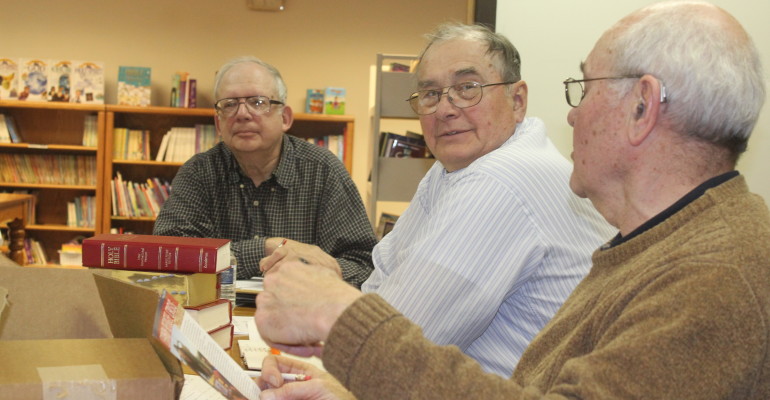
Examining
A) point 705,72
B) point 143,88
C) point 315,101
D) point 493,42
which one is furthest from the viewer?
point 315,101

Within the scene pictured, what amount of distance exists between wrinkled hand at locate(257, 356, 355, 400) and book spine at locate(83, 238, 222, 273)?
34 centimetres

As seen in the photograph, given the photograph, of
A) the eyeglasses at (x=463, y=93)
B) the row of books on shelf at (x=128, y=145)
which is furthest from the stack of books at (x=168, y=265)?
the row of books on shelf at (x=128, y=145)

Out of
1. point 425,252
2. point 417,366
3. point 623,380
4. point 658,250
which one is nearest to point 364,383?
point 417,366

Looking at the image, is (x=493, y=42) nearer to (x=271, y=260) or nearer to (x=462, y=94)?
(x=462, y=94)

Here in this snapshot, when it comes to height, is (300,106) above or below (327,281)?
above

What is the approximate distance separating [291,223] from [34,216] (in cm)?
411

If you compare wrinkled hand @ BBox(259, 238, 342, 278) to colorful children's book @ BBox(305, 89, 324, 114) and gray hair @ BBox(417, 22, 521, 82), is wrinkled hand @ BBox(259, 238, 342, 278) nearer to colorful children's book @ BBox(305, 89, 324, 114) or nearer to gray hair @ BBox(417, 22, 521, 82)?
gray hair @ BBox(417, 22, 521, 82)

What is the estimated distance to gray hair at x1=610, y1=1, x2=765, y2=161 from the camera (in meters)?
0.85

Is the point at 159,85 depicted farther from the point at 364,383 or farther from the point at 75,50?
the point at 364,383

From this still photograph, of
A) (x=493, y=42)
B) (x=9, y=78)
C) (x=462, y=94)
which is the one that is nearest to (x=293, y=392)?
(x=462, y=94)

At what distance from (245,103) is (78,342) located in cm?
167

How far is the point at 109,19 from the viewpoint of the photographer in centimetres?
591

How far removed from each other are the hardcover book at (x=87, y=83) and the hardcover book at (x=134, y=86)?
16cm

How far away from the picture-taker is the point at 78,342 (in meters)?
0.94
